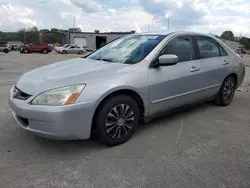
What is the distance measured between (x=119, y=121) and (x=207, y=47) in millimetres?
2365

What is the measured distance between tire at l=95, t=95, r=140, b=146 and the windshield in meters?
0.64

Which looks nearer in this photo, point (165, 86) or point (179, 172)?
point (179, 172)

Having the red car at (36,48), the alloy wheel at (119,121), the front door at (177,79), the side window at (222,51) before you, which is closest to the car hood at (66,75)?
the alloy wheel at (119,121)

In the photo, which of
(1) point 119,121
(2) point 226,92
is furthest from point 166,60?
(2) point 226,92

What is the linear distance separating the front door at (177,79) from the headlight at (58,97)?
44.9 inches

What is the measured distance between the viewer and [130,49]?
3752 mm

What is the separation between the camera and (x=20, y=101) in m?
2.88

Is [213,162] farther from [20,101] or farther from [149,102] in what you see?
[20,101]

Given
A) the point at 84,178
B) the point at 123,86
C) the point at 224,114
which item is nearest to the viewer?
the point at 84,178

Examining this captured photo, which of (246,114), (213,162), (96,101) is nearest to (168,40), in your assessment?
(96,101)

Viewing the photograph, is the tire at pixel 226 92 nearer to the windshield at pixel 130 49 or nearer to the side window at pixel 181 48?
the side window at pixel 181 48

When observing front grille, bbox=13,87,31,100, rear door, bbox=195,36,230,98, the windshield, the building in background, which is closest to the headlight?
front grille, bbox=13,87,31,100

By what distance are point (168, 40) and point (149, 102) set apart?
104 cm

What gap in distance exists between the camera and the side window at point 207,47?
14.1 ft
